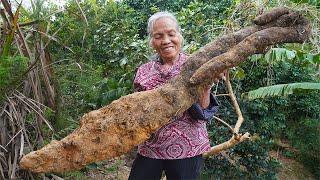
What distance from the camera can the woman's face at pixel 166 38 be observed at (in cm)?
140

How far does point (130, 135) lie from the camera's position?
4.05 ft

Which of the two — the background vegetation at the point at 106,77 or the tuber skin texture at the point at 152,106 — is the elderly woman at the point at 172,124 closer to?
the tuber skin texture at the point at 152,106

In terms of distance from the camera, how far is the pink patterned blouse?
1.41 meters

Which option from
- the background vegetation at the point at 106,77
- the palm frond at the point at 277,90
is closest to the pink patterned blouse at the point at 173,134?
the background vegetation at the point at 106,77

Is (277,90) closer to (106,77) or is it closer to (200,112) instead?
(106,77)

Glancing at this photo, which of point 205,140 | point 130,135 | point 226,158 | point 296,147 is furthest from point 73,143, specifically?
point 296,147

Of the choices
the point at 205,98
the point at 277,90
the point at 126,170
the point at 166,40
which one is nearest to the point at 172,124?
the point at 205,98

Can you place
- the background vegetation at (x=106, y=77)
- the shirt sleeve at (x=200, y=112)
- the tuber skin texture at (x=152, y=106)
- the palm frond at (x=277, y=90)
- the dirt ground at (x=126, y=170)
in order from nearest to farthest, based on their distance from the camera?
the tuber skin texture at (x=152, y=106)
the shirt sleeve at (x=200, y=112)
the background vegetation at (x=106, y=77)
the dirt ground at (x=126, y=170)
the palm frond at (x=277, y=90)

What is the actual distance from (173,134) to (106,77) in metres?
2.22

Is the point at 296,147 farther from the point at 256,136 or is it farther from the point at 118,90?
the point at 118,90

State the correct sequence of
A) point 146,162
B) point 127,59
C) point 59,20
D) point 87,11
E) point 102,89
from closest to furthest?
1. point 146,162
2. point 59,20
3. point 87,11
4. point 102,89
5. point 127,59

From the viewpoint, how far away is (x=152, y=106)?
4.17 ft

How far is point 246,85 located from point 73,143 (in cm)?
337

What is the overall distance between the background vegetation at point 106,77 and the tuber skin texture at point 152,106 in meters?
0.30
